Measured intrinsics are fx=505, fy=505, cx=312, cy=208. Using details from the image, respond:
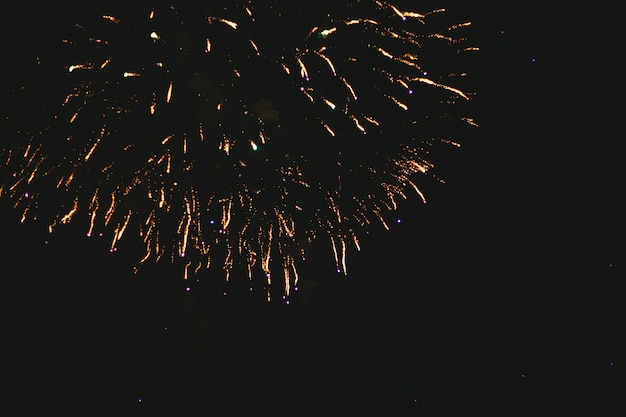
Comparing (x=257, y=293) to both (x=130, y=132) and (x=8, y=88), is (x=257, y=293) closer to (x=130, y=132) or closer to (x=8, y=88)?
Answer: (x=130, y=132)

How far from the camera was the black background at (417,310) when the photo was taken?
4.94 ft

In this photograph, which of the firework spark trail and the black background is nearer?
the firework spark trail

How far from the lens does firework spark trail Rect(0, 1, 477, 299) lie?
0.89 metres

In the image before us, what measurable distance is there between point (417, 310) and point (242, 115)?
1.11 metres

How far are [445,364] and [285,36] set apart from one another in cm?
131

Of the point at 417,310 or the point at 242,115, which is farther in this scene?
the point at 417,310

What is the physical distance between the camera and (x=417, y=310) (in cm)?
179

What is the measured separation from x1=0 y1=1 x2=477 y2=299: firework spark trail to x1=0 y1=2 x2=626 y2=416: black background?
0.28m

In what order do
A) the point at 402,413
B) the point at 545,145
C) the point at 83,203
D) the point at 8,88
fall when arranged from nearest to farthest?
the point at 8,88, the point at 545,145, the point at 83,203, the point at 402,413

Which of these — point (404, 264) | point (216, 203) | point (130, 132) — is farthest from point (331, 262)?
point (130, 132)

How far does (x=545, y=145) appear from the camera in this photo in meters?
1.47

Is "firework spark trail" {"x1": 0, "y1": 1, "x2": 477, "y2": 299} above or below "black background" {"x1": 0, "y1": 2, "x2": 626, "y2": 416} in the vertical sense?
above

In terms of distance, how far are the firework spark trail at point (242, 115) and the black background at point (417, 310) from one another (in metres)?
0.28

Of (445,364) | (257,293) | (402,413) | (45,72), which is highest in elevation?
(45,72)
